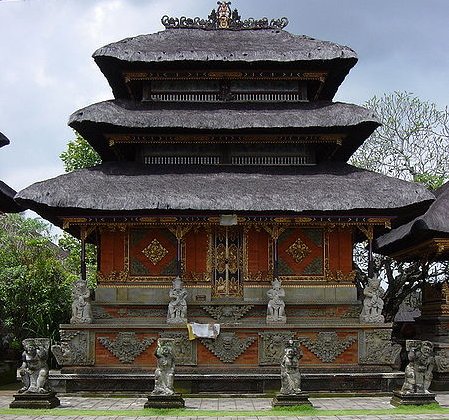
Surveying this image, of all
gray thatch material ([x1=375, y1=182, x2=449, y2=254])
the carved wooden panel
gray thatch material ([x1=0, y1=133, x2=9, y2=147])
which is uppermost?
gray thatch material ([x1=0, y1=133, x2=9, y2=147])

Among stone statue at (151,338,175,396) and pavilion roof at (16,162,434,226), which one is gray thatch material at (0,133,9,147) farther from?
stone statue at (151,338,175,396)

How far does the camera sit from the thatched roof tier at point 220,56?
20.2 m

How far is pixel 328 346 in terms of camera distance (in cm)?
1766

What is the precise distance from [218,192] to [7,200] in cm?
787

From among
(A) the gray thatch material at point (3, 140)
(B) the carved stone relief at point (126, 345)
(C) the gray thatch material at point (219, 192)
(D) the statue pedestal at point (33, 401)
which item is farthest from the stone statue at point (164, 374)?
(A) the gray thatch material at point (3, 140)

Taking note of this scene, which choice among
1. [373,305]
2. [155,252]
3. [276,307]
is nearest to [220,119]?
[155,252]

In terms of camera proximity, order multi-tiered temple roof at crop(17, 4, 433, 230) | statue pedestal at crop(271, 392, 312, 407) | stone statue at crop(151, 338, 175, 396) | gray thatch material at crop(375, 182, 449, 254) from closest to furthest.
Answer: statue pedestal at crop(271, 392, 312, 407)
stone statue at crop(151, 338, 175, 396)
multi-tiered temple roof at crop(17, 4, 433, 230)
gray thatch material at crop(375, 182, 449, 254)

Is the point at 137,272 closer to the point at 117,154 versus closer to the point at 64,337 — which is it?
the point at 64,337

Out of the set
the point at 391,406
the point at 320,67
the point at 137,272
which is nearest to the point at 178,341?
the point at 137,272

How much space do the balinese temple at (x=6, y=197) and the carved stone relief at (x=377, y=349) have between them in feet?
37.5

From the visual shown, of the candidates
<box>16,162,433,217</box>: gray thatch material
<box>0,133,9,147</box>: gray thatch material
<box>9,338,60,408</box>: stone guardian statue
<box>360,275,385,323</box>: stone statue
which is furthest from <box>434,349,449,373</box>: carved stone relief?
<box>0,133,9,147</box>: gray thatch material

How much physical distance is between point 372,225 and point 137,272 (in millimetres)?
6230

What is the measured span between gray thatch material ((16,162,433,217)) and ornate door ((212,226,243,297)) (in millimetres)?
1296

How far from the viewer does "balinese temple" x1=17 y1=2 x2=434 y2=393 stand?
57.4ft
